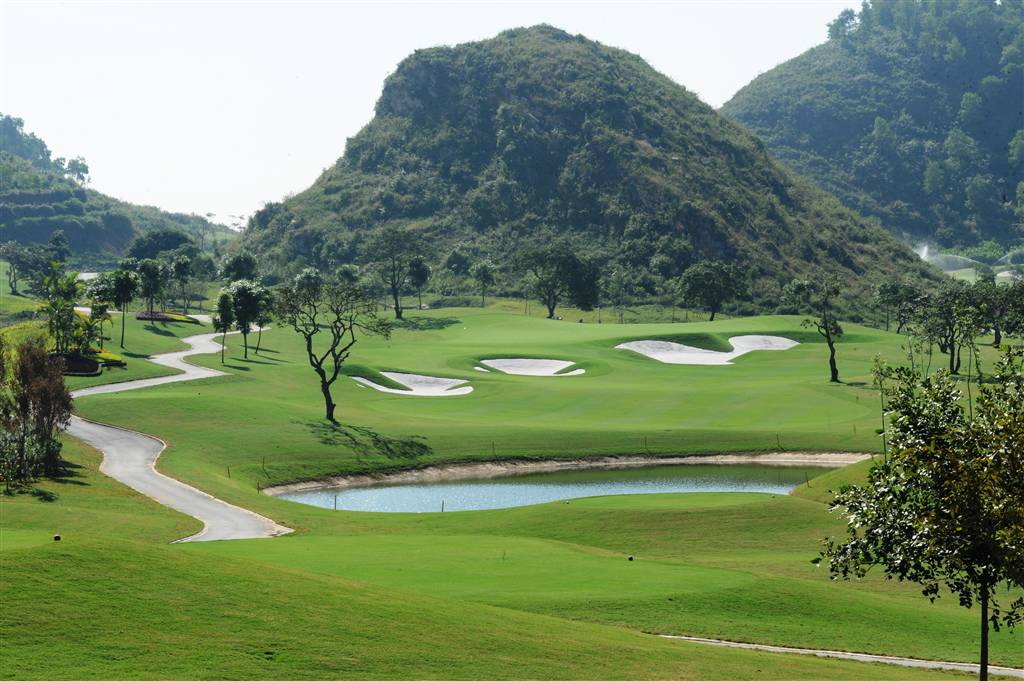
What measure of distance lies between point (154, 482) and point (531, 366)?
6178 centimetres

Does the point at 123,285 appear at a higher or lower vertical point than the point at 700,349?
higher

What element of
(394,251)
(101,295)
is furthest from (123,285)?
(394,251)

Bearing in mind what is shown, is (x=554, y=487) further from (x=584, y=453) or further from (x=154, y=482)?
(x=154, y=482)

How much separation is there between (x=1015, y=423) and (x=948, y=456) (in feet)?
4.58

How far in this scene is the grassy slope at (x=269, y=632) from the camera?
74.1ft

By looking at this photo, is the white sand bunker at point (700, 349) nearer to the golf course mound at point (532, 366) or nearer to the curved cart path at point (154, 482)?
the golf course mound at point (532, 366)

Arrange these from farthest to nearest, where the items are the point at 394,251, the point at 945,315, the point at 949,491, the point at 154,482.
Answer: the point at 394,251 → the point at 945,315 → the point at 154,482 → the point at 949,491

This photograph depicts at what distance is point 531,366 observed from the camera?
118m

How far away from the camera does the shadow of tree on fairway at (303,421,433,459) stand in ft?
246

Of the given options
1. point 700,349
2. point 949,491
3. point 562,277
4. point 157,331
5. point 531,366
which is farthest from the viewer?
point 562,277

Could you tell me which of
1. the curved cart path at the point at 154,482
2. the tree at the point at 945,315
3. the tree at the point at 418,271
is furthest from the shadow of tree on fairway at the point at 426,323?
the tree at the point at 945,315

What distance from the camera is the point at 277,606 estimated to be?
85.3ft

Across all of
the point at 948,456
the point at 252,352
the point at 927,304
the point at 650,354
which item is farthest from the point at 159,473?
the point at 927,304

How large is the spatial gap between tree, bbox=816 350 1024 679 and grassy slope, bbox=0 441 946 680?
19.3ft
